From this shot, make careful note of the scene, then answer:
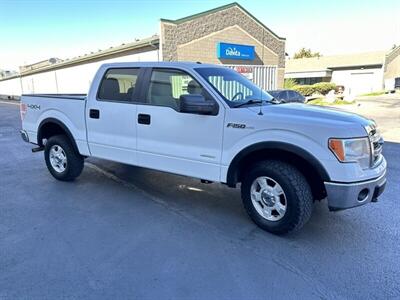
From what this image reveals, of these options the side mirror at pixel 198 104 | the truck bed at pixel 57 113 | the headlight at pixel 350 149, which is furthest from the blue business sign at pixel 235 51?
the headlight at pixel 350 149

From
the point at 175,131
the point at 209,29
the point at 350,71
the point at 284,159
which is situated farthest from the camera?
the point at 350,71

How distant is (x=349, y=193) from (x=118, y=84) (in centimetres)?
361

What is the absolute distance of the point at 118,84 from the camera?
16.9 feet

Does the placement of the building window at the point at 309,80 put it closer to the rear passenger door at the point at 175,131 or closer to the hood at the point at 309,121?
the rear passenger door at the point at 175,131

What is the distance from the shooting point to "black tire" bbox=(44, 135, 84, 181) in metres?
5.72

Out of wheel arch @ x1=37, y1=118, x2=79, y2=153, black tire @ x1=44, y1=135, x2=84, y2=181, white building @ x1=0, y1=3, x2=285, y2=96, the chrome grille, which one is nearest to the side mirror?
the chrome grille

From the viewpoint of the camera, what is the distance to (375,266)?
321cm

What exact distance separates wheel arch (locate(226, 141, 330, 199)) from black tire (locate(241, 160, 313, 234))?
0.32ft

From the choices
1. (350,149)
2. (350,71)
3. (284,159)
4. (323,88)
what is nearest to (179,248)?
(284,159)

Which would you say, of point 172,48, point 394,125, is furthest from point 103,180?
point 172,48

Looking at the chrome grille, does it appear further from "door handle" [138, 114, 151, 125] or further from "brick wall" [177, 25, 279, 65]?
"brick wall" [177, 25, 279, 65]

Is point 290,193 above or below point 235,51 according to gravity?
below

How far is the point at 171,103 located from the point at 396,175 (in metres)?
4.52

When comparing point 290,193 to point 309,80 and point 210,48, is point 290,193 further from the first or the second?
point 309,80
